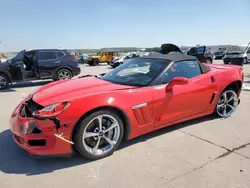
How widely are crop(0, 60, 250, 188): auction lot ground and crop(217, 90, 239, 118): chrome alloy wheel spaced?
29.0 inches

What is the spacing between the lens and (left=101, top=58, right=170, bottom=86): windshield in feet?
11.1

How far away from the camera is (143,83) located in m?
3.30

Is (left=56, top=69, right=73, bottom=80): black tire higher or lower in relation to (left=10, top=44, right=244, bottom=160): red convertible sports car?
lower

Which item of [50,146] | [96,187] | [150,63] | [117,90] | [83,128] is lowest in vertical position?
[96,187]

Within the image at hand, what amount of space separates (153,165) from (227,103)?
2.58 meters

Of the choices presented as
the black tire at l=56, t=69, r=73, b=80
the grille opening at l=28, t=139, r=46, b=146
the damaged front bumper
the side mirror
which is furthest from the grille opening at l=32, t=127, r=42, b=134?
the black tire at l=56, t=69, r=73, b=80

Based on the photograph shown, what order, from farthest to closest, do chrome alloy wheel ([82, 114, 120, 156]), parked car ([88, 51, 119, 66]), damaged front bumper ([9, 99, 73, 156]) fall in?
parked car ([88, 51, 119, 66]), chrome alloy wheel ([82, 114, 120, 156]), damaged front bumper ([9, 99, 73, 156])

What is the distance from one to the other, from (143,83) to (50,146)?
5.26 feet

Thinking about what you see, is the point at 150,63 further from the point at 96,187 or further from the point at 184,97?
the point at 96,187

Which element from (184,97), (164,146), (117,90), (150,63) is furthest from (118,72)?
(164,146)

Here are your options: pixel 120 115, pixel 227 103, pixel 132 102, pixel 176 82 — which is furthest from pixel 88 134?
pixel 227 103

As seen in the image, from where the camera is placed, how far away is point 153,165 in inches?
105

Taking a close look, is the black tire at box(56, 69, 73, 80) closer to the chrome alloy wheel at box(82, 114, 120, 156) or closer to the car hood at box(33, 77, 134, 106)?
the car hood at box(33, 77, 134, 106)

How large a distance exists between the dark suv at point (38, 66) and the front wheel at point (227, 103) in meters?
7.31
